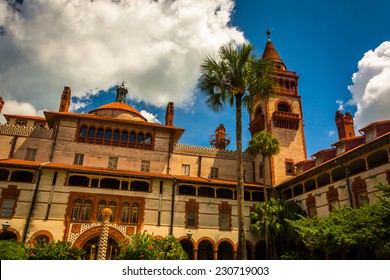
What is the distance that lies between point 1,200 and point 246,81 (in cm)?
2484

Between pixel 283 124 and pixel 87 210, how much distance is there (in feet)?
86.0

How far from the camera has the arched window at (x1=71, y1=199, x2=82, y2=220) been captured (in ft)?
97.4

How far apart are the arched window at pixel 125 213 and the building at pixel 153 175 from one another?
101 mm

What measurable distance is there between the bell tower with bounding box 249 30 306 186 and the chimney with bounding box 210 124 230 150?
186 inches

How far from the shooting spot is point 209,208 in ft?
110

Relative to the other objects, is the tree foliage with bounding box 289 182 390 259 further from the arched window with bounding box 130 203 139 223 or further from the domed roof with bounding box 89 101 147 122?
the domed roof with bounding box 89 101 147 122

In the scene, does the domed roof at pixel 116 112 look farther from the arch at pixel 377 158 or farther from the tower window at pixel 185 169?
the arch at pixel 377 158

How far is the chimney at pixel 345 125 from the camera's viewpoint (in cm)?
3638

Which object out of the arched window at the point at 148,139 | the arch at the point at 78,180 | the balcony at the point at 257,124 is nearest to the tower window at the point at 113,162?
the arched window at the point at 148,139

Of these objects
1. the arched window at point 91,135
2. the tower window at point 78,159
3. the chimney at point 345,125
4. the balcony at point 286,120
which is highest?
the balcony at point 286,120

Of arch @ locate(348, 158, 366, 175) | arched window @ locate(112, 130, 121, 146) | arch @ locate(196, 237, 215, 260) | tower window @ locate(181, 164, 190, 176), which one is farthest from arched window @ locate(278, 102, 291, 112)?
arched window @ locate(112, 130, 121, 146)

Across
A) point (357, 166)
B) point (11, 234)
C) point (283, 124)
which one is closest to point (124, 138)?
point (11, 234)
